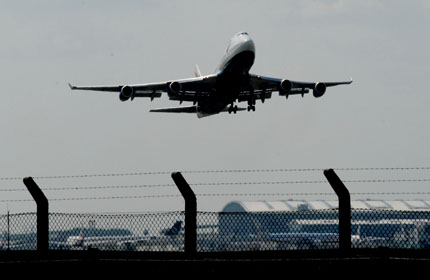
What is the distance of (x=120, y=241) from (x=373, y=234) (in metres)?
2.71

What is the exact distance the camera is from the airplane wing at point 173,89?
48375 millimetres

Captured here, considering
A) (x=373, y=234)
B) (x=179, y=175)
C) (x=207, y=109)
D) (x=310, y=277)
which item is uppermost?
(x=207, y=109)

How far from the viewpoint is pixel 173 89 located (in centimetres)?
4831

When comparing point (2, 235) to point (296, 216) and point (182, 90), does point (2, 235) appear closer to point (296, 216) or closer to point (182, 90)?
point (296, 216)

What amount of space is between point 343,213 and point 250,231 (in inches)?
39.2

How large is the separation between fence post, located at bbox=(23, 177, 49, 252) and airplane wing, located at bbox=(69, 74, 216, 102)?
39551 millimetres

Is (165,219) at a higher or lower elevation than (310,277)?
higher

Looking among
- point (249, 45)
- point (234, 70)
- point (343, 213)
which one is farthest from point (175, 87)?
point (343, 213)

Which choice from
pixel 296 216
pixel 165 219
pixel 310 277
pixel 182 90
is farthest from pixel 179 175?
pixel 182 90

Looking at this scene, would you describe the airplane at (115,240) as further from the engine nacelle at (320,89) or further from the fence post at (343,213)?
the engine nacelle at (320,89)

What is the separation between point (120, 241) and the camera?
28.1 ft

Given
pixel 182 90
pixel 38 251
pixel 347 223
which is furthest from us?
pixel 182 90

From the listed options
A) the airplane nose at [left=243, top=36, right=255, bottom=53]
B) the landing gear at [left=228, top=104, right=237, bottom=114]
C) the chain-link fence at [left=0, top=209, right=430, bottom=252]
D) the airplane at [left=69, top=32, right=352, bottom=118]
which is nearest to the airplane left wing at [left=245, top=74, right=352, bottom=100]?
the airplane at [left=69, top=32, right=352, bottom=118]

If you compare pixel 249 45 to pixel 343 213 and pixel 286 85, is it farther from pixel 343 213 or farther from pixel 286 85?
pixel 343 213
